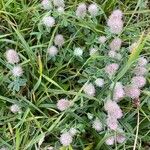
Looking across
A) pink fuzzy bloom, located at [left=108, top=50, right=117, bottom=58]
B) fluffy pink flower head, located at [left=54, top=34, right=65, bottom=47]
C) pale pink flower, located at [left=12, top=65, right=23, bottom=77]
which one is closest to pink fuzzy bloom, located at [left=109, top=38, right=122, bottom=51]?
pink fuzzy bloom, located at [left=108, top=50, right=117, bottom=58]

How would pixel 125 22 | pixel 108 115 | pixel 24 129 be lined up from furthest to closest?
pixel 125 22 → pixel 24 129 → pixel 108 115

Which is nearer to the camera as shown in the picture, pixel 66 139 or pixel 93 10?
pixel 66 139

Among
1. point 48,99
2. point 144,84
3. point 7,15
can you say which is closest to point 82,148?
point 48,99

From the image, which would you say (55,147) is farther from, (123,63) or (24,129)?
(123,63)

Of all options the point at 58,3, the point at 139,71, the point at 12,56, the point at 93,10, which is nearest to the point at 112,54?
the point at 139,71

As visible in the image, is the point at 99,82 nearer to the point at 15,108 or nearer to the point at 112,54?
the point at 112,54

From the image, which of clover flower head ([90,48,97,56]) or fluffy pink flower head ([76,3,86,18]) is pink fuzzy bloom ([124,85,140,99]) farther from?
fluffy pink flower head ([76,3,86,18])

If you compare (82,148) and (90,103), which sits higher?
(90,103)
